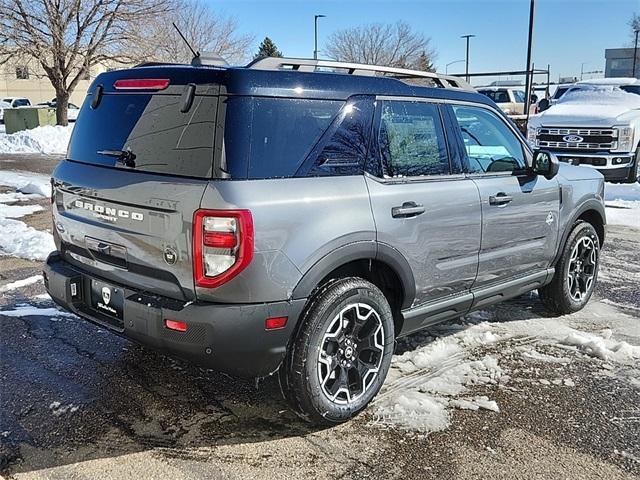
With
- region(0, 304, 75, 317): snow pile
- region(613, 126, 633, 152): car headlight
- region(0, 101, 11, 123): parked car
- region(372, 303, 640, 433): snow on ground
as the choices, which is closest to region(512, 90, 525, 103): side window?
region(613, 126, 633, 152): car headlight

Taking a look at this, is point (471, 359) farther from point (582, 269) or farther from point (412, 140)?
point (582, 269)

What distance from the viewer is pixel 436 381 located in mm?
3861

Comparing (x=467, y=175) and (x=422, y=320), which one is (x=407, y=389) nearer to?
(x=422, y=320)

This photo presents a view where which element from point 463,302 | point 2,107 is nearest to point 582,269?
point 463,302

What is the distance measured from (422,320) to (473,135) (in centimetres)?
133

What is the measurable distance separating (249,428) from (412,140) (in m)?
1.90

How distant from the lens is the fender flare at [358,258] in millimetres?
3051

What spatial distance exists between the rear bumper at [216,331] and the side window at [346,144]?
0.73 meters

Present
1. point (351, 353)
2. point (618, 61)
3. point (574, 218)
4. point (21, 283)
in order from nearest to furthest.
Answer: point (351, 353)
point (574, 218)
point (21, 283)
point (618, 61)

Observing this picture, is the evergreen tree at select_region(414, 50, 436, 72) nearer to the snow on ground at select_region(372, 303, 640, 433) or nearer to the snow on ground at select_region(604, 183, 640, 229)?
the snow on ground at select_region(604, 183, 640, 229)

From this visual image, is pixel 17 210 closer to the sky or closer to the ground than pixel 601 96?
closer to the ground

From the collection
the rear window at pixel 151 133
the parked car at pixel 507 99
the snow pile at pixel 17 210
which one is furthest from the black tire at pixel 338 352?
the parked car at pixel 507 99

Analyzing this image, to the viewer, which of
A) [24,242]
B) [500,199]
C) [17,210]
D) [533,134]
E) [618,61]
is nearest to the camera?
[500,199]

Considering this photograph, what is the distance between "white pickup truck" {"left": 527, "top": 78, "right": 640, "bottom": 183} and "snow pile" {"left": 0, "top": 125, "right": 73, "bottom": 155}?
1456 cm
